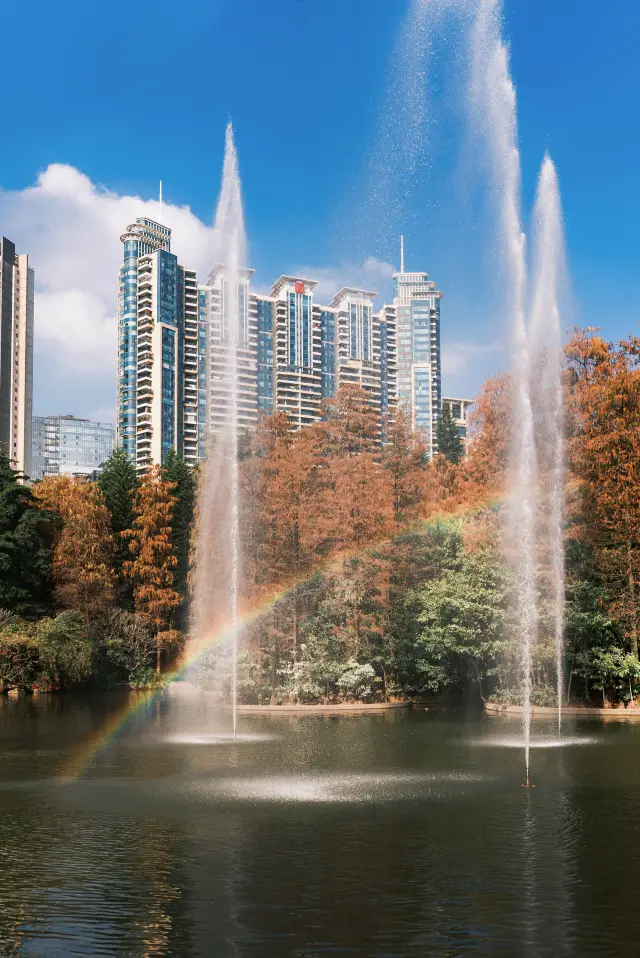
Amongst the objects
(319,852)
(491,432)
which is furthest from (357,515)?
(319,852)

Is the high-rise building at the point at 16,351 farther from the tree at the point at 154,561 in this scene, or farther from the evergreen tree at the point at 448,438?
the tree at the point at 154,561

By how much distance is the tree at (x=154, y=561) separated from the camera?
185ft

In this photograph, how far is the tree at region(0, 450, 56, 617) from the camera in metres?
53.8

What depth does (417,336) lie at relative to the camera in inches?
6467

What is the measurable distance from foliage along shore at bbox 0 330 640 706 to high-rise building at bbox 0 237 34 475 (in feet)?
340

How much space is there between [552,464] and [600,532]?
370 cm

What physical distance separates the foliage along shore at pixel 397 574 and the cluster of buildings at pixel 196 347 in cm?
8973

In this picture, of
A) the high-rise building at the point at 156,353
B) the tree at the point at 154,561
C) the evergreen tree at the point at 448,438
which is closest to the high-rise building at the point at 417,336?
the high-rise building at the point at 156,353

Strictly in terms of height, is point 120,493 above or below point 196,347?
below

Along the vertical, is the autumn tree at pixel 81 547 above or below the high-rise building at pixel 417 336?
below

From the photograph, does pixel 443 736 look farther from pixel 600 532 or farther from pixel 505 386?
pixel 505 386

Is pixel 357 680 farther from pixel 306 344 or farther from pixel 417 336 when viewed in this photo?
pixel 417 336

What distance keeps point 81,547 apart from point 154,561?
15.2ft

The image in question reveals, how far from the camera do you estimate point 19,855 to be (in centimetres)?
1497
